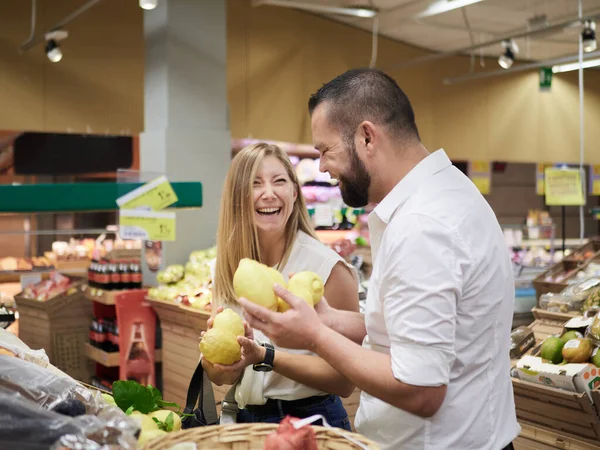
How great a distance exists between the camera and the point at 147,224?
361cm

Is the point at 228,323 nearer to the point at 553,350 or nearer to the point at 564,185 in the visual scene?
the point at 553,350

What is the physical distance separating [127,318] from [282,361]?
3.14m

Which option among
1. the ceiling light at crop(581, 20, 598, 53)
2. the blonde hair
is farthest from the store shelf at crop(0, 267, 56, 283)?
the ceiling light at crop(581, 20, 598, 53)

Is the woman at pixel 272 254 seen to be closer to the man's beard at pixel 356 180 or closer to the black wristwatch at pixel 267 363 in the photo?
the black wristwatch at pixel 267 363

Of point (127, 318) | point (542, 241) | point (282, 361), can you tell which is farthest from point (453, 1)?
point (282, 361)

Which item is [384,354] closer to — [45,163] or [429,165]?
[429,165]

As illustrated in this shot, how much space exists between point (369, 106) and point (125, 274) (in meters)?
3.79

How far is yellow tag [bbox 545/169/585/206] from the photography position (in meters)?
5.23

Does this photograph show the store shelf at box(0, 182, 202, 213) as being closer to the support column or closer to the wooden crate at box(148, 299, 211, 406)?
the wooden crate at box(148, 299, 211, 406)

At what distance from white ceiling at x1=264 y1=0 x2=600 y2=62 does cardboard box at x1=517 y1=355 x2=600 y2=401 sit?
5.69m

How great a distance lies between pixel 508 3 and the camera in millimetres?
7879

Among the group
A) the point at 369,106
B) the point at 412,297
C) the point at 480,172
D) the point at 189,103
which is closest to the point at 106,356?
the point at 189,103

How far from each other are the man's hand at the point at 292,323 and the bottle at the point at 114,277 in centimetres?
367

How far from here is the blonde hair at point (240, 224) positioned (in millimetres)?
2369
